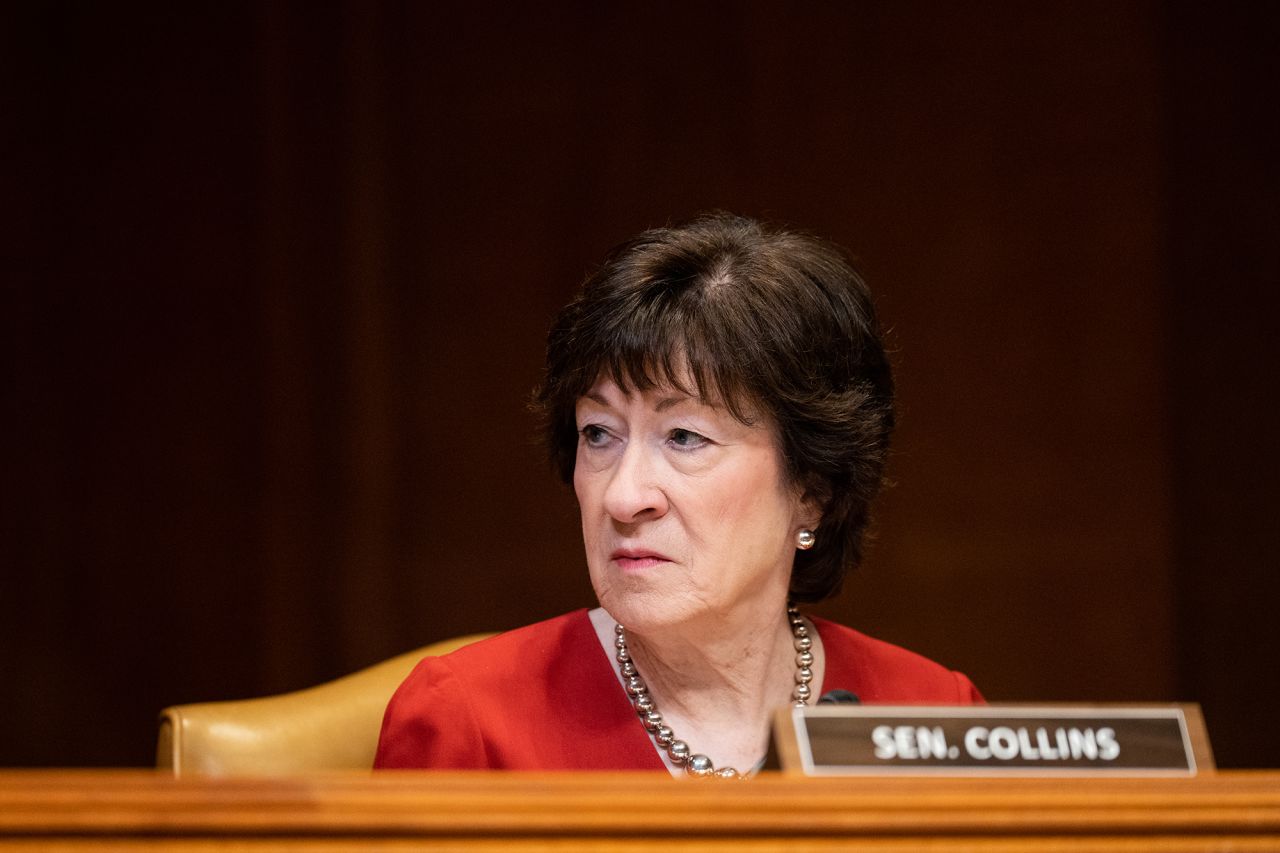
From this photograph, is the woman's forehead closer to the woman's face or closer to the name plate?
the woman's face

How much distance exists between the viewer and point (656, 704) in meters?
1.71

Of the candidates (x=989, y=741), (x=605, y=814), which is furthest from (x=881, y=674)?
(x=605, y=814)

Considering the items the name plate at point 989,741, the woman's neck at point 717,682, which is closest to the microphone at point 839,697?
the woman's neck at point 717,682

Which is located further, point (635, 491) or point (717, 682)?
point (717, 682)

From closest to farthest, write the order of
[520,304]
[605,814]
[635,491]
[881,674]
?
[605,814] < [635,491] < [881,674] < [520,304]

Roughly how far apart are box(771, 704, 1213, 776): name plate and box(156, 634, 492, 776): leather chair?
844 millimetres

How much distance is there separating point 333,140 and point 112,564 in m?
1.22

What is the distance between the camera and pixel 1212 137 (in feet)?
11.4

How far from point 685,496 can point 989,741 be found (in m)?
0.55

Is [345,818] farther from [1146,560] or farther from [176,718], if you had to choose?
[1146,560]

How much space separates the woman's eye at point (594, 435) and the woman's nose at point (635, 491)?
0.06m

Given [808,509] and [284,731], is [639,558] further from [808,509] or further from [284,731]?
[284,731]

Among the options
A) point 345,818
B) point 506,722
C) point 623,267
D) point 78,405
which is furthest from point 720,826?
point 78,405

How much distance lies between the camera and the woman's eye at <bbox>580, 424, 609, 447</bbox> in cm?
162
